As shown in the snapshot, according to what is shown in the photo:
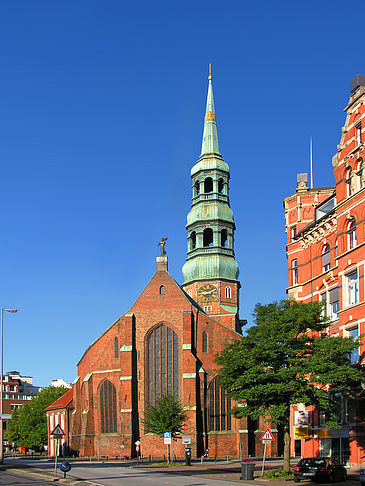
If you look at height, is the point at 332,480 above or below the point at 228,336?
below

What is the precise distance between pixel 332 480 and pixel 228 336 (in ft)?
126

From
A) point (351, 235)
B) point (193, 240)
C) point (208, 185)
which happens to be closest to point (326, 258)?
point (351, 235)

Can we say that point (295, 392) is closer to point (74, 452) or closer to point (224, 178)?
point (74, 452)

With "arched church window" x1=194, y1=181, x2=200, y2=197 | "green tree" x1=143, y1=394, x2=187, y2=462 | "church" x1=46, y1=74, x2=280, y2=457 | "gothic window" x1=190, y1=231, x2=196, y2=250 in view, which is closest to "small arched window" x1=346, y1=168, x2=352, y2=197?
"green tree" x1=143, y1=394, x2=187, y2=462

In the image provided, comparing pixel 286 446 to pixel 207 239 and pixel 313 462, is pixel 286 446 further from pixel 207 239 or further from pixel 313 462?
pixel 207 239

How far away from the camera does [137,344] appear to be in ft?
227

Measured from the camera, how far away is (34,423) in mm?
97812

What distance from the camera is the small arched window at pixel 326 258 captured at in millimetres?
40800

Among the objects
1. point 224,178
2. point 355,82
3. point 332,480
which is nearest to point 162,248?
point 224,178

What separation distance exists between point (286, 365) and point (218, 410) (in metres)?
30.8

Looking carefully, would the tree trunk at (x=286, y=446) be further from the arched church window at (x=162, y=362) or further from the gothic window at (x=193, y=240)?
the gothic window at (x=193, y=240)

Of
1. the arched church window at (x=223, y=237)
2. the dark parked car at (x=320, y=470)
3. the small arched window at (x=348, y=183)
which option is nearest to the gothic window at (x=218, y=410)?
the arched church window at (x=223, y=237)

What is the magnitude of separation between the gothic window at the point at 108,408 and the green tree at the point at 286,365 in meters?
33.0

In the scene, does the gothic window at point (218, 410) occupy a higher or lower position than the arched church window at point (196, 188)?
lower
